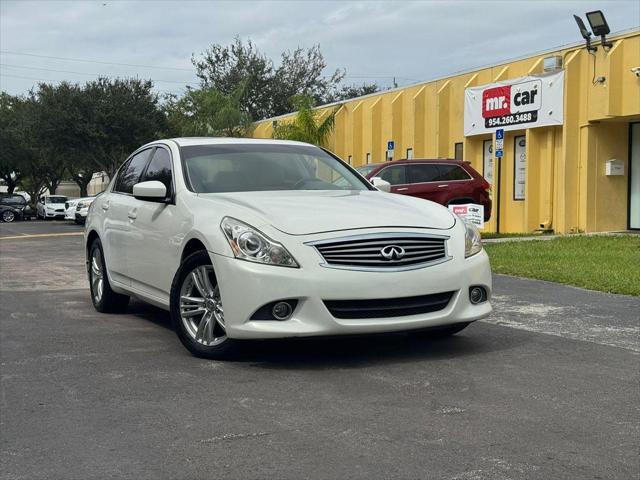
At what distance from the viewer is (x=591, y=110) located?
818 inches

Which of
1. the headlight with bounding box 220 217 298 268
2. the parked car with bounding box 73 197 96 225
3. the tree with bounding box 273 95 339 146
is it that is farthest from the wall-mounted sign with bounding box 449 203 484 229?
the parked car with bounding box 73 197 96 225

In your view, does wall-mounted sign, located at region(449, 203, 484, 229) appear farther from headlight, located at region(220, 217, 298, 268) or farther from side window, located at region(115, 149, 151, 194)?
headlight, located at region(220, 217, 298, 268)

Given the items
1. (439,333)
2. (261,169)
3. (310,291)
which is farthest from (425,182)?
(310,291)

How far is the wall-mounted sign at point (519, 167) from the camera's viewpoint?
23.4 meters

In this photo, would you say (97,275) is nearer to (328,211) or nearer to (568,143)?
(328,211)

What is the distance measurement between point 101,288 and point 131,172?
116 centimetres

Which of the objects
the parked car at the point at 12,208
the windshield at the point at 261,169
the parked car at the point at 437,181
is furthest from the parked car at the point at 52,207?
the windshield at the point at 261,169

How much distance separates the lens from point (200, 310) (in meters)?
5.98

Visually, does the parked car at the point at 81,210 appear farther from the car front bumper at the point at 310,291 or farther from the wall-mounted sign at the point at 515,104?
the car front bumper at the point at 310,291

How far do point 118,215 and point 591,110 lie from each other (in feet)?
51.5

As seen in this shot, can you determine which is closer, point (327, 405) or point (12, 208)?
point (327, 405)

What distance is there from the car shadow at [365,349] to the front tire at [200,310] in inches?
6.7

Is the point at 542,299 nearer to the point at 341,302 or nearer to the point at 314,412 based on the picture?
the point at 341,302

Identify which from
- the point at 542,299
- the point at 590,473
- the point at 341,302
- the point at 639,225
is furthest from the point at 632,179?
the point at 590,473
